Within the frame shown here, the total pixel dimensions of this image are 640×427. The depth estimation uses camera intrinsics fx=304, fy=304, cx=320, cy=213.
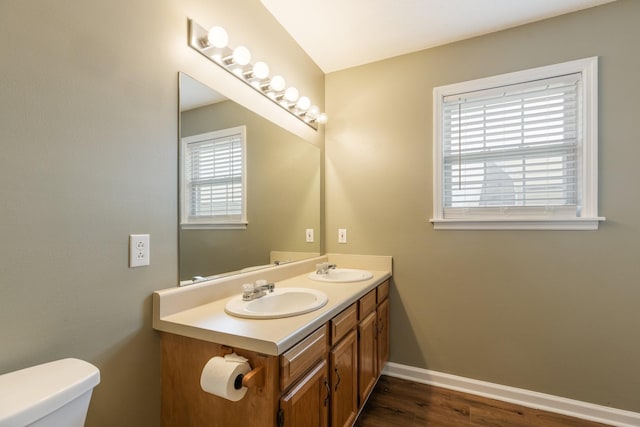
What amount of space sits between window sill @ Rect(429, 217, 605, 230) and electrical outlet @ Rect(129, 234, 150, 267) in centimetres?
173

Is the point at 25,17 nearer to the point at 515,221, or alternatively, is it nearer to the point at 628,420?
the point at 515,221

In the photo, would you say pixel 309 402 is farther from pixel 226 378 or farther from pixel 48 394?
pixel 48 394

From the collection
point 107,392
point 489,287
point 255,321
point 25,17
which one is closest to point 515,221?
point 489,287

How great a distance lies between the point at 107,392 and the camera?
3.29 ft

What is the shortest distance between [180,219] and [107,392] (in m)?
0.63

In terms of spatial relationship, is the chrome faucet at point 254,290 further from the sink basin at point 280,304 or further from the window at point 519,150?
the window at point 519,150

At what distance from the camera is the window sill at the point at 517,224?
1752 millimetres

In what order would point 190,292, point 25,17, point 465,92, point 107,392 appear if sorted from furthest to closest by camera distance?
point 465,92
point 190,292
point 107,392
point 25,17

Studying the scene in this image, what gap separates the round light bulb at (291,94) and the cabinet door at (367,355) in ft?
4.73

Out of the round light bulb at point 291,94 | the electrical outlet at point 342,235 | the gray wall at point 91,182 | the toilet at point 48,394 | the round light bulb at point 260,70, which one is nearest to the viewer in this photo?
the toilet at point 48,394

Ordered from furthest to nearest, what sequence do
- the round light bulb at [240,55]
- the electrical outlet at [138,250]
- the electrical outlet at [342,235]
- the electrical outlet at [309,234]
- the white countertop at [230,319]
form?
the electrical outlet at [342,235], the electrical outlet at [309,234], the round light bulb at [240,55], the electrical outlet at [138,250], the white countertop at [230,319]

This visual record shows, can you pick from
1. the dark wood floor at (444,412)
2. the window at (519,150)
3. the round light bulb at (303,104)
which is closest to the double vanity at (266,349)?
the dark wood floor at (444,412)

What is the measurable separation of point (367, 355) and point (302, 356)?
0.83 m

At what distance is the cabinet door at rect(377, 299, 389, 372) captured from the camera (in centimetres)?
200
